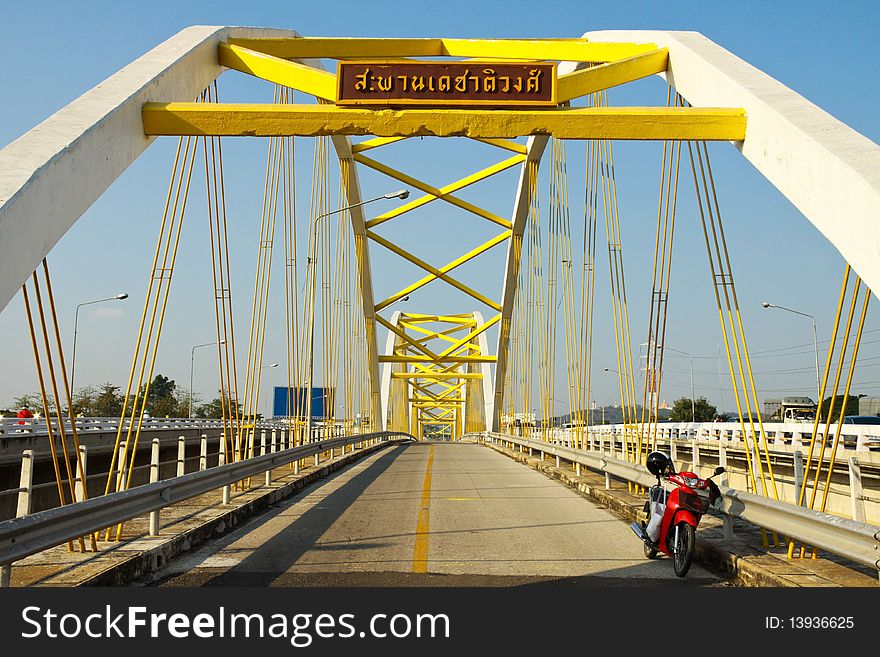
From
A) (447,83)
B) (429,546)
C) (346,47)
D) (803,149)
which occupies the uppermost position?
(346,47)

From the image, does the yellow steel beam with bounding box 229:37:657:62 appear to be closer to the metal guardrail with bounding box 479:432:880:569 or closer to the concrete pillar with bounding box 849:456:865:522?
the concrete pillar with bounding box 849:456:865:522

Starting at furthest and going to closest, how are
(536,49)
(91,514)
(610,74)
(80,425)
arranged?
(80,425), (536,49), (610,74), (91,514)

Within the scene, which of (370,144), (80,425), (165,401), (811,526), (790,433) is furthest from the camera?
(165,401)

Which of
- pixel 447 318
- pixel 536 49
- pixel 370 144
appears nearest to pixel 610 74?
pixel 536 49

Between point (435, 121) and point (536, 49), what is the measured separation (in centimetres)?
368

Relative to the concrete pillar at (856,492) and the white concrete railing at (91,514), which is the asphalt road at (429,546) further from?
the concrete pillar at (856,492)

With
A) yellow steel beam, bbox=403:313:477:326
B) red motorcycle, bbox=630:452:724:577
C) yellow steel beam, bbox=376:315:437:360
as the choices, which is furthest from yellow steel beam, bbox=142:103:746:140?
yellow steel beam, bbox=403:313:477:326

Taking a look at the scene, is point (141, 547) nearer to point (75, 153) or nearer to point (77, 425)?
point (75, 153)

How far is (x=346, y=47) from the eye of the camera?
1241 cm

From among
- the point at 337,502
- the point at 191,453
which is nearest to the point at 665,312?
the point at 337,502

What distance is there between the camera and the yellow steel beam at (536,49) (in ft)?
40.4

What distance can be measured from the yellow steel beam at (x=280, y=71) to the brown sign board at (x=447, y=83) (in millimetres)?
294

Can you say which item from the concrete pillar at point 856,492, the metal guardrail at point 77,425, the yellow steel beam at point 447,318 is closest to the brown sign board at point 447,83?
the concrete pillar at point 856,492

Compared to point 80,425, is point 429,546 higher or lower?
lower
